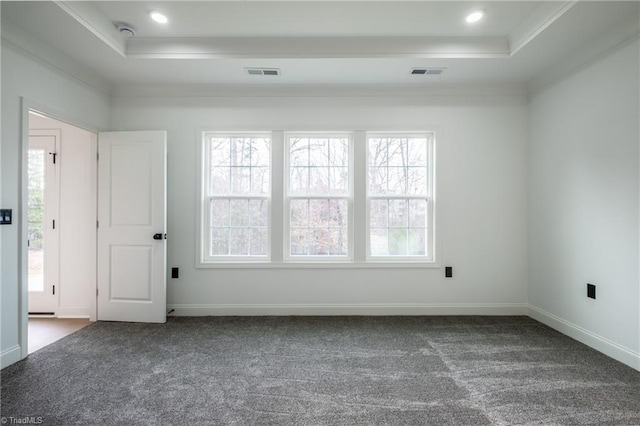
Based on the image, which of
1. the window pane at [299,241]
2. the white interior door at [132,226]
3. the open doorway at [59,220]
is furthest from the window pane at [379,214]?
the open doorway at [59,220]

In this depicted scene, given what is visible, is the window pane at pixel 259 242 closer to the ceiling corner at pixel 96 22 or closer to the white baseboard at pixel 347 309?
the white baseboard at pixel 347 309

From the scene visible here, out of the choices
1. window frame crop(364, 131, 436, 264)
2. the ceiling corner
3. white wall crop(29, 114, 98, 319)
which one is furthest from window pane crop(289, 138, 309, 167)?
white wall crop(29, 114, 98, 319)

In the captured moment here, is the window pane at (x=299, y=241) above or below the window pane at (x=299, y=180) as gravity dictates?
below

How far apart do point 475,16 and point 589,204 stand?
1954mm

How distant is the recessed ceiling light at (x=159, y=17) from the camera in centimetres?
257

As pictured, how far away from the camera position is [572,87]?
3.03 metres

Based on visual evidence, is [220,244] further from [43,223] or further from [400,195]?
[400,195]

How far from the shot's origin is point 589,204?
285cm

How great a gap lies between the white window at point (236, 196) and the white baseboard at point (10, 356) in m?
1.73

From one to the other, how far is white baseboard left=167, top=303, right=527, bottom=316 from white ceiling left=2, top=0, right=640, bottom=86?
101 inches

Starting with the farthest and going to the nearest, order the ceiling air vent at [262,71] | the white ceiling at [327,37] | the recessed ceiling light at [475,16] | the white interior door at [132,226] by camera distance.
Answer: the white interior door at [132,226]
the ceiling air vent at [262,71]
the recessed ceiling light at [475,16]
the white ceiling at [327,37]

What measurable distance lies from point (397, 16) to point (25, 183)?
3375 mm

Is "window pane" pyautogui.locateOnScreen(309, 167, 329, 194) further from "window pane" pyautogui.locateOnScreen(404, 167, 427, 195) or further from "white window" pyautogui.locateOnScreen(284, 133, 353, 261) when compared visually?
"window pane" pyautogui.locateOnScreen(404, 167, 427, 195)

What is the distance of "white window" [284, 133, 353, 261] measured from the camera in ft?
12.3
